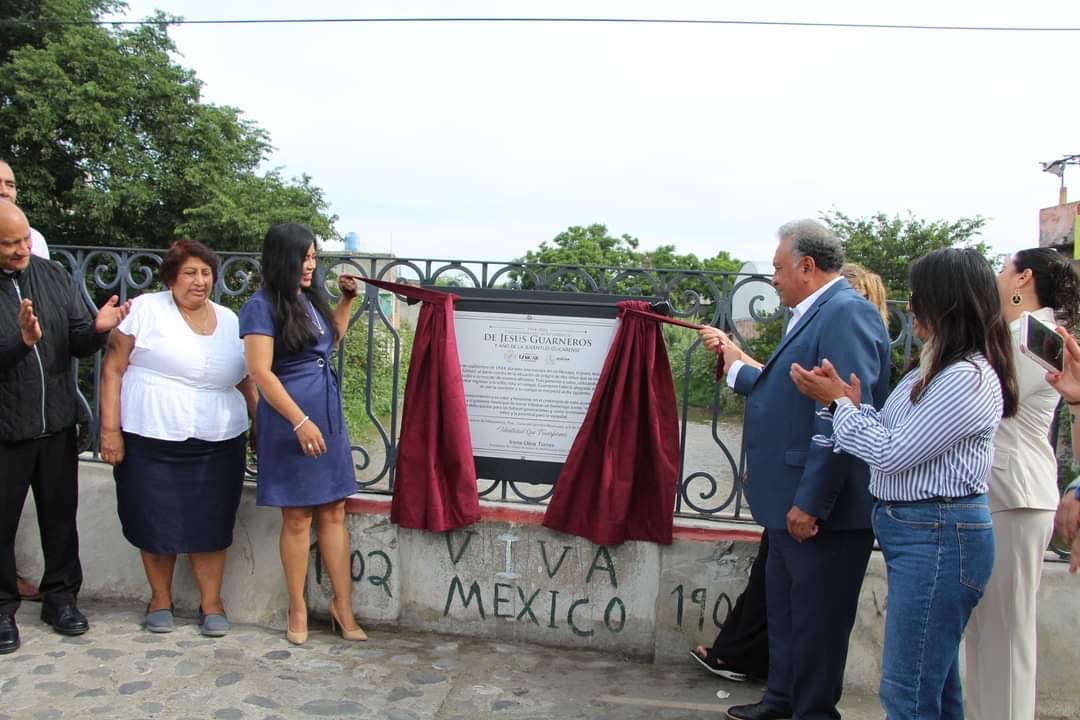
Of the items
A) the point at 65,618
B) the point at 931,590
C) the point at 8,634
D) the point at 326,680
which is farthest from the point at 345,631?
the point at 931,590

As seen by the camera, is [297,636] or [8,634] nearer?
[8,634]

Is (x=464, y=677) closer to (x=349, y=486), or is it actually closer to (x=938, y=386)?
(x=349, y=486)

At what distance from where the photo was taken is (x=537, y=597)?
156 inches

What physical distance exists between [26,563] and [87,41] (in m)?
18.4

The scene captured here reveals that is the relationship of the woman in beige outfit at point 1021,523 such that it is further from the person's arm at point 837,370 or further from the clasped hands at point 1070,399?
the person's arm at point 837,370

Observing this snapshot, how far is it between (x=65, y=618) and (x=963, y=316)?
12.8ft

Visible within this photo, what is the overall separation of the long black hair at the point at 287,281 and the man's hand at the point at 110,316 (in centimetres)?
68

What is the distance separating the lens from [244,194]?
759 inches

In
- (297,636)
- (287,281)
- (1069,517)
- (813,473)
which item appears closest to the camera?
(1069,517)

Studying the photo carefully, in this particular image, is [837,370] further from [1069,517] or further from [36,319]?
[36,319]

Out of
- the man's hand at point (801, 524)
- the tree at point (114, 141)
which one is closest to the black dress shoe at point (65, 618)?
the man's hand at point (801, 524)

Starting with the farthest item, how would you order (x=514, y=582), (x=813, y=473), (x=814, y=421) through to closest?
A: 1. (x=514, y=582)
2. (x=814, y=421)
3. (x=813, y=473)

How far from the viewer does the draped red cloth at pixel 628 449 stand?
3.73 meters

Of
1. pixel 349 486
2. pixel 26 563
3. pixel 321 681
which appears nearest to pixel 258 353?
pixel 349 486
